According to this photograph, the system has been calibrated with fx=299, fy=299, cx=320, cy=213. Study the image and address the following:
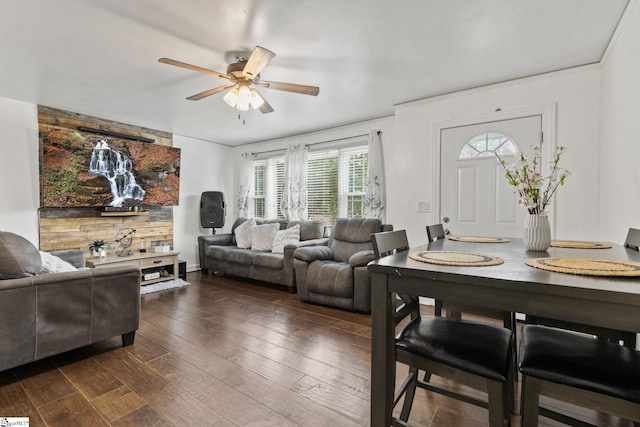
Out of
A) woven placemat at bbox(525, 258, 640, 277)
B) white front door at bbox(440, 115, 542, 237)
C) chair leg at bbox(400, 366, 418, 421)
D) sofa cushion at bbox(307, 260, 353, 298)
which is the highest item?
white front door at bbox(440, 115, 542, 237)

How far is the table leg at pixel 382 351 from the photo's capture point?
1163 mm

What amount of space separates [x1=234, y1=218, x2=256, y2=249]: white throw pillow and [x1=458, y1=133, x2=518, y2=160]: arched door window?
3.32 metres

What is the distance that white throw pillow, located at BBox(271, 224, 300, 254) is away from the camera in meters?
4.39

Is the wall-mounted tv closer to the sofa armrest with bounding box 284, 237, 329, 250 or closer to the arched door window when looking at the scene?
the sofa armrest with bounding box 284, 237, 329, 250

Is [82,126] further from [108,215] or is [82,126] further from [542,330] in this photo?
[542,330]

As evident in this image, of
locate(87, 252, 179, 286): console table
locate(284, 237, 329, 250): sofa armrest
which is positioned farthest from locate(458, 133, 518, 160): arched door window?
locate(87, 252, 179, 286): console table

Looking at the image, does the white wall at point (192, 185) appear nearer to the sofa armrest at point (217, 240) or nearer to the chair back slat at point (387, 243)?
the sofa armrest at point (217, 240)

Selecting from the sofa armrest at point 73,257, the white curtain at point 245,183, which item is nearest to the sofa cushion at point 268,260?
the white curtain at point 245,183

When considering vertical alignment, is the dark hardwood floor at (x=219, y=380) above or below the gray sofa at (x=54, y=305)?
below

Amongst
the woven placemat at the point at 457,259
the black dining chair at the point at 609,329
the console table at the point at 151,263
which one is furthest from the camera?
the console table at the point at 151,263

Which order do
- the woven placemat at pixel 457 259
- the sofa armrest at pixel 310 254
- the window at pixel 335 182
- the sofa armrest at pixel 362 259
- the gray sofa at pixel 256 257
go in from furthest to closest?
1. the window at pixel 335 182
2. the gray sofa at pixel 256 257
3. the sofa armrest at pixel 310 254
4. the sofa armrest at pixel 362 259
5. the woven placemat at pixel 457 259

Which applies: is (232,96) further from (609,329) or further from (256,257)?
(609,329)

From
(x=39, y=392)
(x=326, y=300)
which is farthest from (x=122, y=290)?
(x=326, y=300)

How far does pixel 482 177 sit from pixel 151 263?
14.3ft
